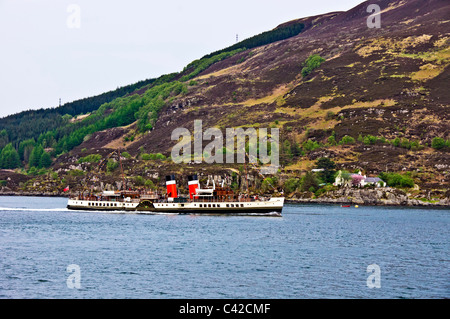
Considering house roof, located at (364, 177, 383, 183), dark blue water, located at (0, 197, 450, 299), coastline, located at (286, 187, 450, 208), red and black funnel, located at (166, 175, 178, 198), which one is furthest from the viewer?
house roof, located at (364, 177, 383, 183)

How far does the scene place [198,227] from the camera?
10238 cm

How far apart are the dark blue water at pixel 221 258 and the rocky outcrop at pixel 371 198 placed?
201 ft

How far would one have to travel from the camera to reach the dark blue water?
2087 inches

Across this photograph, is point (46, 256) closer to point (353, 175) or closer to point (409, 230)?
point (409, 230)

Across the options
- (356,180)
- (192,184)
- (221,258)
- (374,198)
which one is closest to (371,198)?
(374,198)

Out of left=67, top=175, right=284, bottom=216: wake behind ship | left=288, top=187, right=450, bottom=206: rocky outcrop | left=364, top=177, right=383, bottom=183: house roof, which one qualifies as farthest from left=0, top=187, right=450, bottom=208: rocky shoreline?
left=67, top=175, right=284, bottom=216: wake behind ship

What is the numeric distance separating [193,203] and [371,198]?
72723 millimetres

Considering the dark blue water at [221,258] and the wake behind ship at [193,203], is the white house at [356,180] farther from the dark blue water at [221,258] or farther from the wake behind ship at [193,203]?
the dark blue water at [221,258]

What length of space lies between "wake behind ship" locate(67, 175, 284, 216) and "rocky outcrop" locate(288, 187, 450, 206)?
54.8 metres

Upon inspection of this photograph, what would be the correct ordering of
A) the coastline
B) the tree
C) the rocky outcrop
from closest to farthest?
the coastline → the rocky outcrop → the tree

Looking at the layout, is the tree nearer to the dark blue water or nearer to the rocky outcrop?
the rocky outcrop

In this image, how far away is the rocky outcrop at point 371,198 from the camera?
577ft

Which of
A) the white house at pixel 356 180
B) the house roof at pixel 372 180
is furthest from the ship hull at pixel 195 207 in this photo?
the house roof at pixel 372 180
